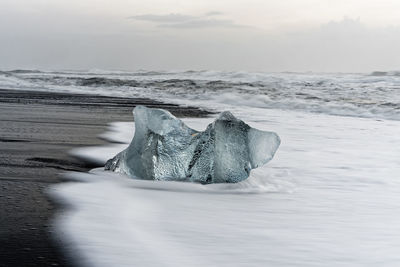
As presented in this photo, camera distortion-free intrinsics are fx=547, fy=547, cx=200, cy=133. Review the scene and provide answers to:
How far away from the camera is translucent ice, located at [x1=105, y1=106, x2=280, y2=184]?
10.4 feet

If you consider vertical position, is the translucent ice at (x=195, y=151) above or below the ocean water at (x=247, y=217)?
above

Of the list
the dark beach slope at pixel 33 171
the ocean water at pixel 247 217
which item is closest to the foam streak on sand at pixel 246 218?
the ocean water at pixel 247 217

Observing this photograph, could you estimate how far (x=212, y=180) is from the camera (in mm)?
3139

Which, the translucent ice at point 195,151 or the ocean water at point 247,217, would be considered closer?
the ocean water at point 247,217

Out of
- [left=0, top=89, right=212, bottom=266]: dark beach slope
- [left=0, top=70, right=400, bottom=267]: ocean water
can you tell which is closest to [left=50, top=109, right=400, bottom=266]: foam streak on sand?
[left=0, top=70, right=400, bottom=267]: ocean water

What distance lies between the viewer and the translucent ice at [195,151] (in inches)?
125

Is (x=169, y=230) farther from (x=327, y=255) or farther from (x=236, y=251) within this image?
(x=327, y=255)

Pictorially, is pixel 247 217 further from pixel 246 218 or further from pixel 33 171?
pixel 33 171

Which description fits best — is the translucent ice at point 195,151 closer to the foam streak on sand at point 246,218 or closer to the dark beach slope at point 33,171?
the foam streak on sand at point 246,218

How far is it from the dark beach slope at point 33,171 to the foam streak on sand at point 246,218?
0.11 m

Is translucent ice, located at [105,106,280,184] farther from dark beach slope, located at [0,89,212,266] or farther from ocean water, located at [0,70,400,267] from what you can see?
dark beach slope, located at [0,89,212,266]

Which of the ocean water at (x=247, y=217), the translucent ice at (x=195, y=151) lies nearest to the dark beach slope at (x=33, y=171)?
the ocean water at (x=247, y=217)

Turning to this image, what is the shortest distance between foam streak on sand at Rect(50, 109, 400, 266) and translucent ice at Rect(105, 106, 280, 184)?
10cm


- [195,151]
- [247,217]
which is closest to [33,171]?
[195,151]
